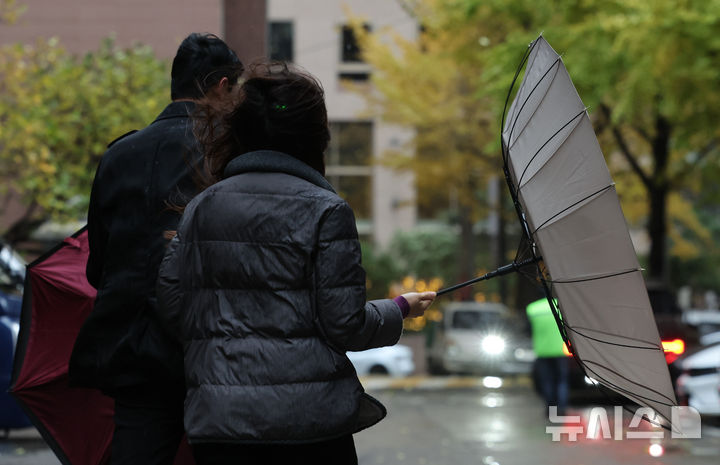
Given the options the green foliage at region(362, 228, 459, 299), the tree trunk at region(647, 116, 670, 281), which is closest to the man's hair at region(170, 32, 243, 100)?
the tree trunk at region(647, 116, 670, 281)

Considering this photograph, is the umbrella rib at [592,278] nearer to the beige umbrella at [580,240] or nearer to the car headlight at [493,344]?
the beige umbrella at [580,240]

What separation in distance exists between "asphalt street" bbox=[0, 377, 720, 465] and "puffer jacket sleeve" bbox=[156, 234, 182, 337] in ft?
15.3

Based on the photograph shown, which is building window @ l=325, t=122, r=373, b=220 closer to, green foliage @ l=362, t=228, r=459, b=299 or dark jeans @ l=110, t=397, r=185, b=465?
green foliage @ l=362, t=228, r=459, b=299

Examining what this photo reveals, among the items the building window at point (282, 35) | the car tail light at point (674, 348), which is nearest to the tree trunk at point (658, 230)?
the car tail light at point (674, 348)

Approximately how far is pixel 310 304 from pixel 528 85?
1.09m

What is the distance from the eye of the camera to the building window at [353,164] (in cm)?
3903

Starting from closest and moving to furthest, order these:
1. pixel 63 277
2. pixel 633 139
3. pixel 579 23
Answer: pixel 63 277 → pixel 579 23 → pixel 633 139

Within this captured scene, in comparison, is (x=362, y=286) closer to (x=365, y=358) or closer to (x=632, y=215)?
(x=365, y=358)

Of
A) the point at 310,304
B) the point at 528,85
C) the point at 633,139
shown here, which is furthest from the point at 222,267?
the point at 633,139

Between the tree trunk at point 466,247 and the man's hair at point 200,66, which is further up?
the man's hair at point 200,66

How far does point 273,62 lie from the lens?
2.95 metres

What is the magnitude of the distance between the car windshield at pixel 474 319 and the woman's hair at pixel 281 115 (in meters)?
21.5

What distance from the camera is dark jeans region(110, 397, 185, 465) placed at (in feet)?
10.3

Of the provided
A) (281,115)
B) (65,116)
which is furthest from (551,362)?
(281,115)
